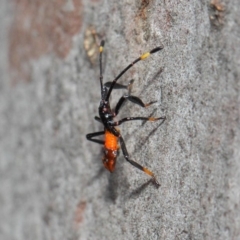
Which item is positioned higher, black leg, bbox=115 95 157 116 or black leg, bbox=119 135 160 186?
black leg, bbox=115 95 157 116

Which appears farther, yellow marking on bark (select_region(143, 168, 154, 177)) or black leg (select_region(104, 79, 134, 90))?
black leg (select_region(104, 79, 134, 90))

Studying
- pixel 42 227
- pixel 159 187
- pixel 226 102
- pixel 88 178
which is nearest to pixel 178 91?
pixel 226 102

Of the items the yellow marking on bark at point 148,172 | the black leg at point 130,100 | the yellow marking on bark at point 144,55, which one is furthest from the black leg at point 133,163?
the yellow marking on bark at point 144,55

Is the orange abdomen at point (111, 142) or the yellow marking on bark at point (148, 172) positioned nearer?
the yellow marking on bark at point (148, 172)

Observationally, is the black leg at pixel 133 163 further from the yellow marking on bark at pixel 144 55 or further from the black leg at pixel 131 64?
the yellow marking on bark at pixel 144 55

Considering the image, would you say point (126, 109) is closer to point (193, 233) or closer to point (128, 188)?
point (128, 188)

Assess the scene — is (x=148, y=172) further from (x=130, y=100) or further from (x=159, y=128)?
(x=130, y=100)

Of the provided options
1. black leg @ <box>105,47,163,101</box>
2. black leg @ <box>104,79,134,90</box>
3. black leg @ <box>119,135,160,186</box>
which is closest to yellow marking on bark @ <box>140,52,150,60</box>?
black leg @ <box>105,47,163,101</box>

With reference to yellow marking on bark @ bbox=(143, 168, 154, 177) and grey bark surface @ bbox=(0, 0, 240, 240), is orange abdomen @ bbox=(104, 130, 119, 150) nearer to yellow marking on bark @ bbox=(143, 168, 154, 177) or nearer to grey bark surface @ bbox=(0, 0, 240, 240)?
grey bark surface @ bbox=(0, 0, 240, 240)
